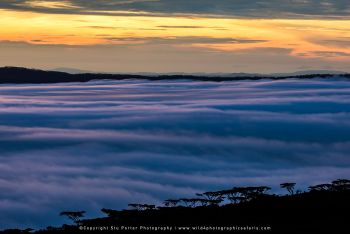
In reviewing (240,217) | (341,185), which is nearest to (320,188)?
(341,185)

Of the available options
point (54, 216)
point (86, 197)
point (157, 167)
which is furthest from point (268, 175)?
point (54, 216)

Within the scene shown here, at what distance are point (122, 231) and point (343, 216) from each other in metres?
11.4

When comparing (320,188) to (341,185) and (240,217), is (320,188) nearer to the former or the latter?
(341,185)

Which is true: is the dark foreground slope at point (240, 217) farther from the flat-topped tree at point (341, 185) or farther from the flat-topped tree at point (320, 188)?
the flat-topped tree at point (341, 185)

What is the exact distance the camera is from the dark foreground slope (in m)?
40.2

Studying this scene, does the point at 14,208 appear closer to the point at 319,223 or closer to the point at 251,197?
the point at 251,197

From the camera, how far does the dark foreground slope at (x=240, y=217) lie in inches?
1581

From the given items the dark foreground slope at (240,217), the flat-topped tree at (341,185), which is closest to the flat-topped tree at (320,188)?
the flat-topped tree at (341,185)

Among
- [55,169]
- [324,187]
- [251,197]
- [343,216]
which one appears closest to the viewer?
[343,216]

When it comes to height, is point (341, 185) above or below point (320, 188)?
above

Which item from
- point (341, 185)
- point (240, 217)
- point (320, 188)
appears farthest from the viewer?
point (341, 185)

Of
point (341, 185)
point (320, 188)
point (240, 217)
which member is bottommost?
point (240, 217)

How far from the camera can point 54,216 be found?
92.8 metres

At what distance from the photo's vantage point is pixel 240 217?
43.5 meters
